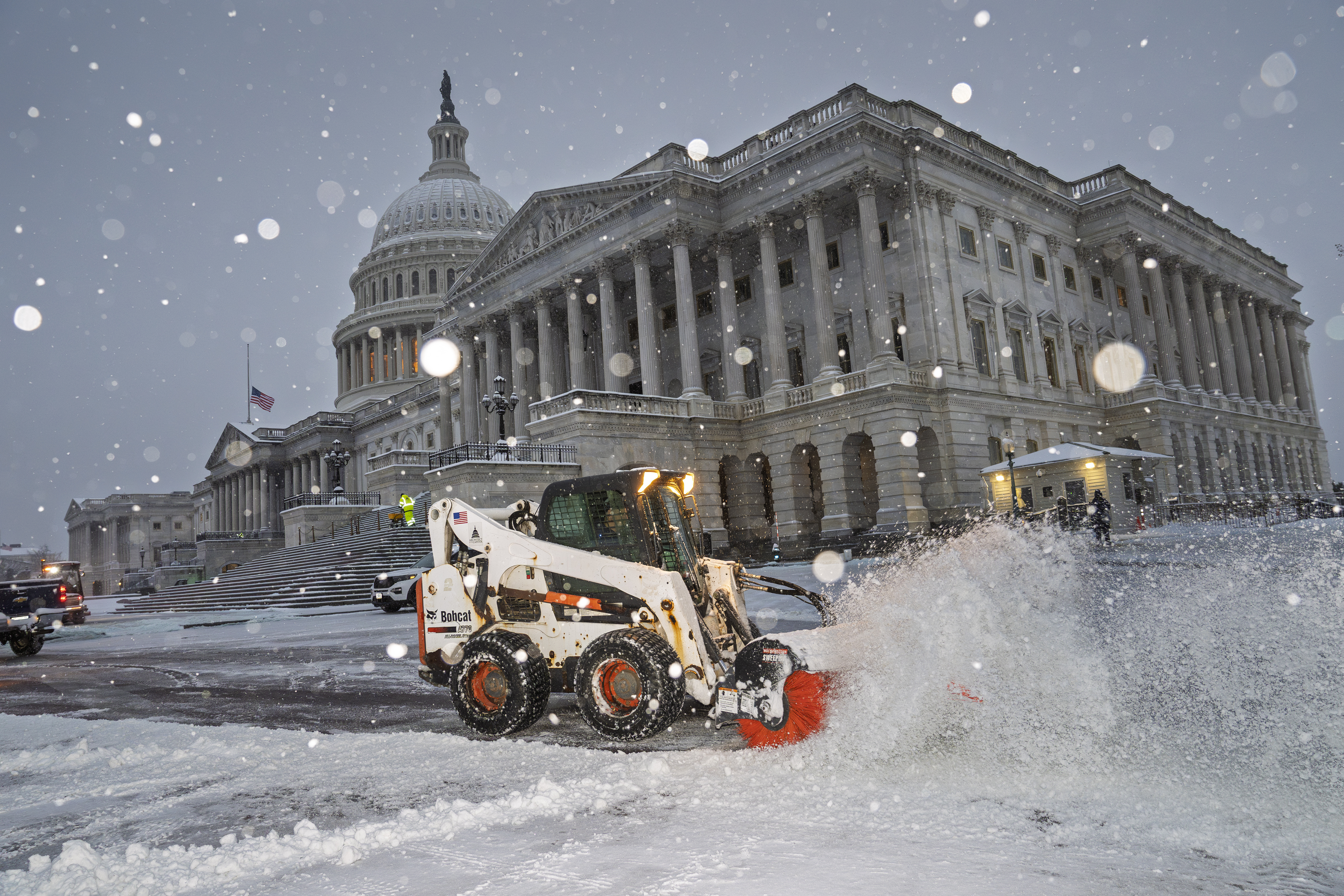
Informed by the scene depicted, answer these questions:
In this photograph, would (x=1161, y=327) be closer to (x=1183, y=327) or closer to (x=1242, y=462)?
(x=1183, y=327)

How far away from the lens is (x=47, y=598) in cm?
1920

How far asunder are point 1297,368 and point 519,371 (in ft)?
182

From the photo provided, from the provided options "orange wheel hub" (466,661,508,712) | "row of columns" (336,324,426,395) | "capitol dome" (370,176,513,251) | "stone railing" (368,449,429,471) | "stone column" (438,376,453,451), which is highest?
"capitol dome" (370,176,513,251)

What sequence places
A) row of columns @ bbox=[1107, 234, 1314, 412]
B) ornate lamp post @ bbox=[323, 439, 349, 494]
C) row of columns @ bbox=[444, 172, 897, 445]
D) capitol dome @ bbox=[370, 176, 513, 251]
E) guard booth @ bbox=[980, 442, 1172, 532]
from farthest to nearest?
capitol dome @ bbox=[370, 176, 513, 251] < ornate lamp post @ bbox=[323, 439, 349, 494] < row of columns @ bbox=[1107, 234, 1314, 412] < row of columns @ bbox=[444, 172, 897, 445] < guard booth @ bbox=[980, 442, 1172, 532]

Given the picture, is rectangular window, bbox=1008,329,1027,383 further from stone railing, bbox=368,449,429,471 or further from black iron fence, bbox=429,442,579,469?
stone railing, bbox=368,449,429,471

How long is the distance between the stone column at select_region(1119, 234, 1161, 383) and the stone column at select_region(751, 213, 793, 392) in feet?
66.4

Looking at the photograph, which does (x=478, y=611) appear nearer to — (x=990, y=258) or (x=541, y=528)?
(x=541, y=528)

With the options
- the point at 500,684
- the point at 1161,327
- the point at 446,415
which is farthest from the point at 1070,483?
the point at 446,415

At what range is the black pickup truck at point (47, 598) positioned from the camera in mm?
18344

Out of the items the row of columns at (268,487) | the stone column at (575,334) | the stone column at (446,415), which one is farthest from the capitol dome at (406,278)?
the stone column at (575,334)

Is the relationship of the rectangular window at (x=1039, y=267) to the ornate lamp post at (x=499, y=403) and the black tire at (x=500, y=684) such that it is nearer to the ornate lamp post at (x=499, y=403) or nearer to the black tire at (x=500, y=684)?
the ornate lamp post at (x=499, y=403)

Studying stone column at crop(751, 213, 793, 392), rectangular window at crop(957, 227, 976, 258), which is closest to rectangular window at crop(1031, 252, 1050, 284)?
rectangular window at crop(957, 227, 976, 258)

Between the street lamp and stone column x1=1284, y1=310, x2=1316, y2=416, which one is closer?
the street lamp

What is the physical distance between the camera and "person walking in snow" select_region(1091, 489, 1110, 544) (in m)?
23.7
